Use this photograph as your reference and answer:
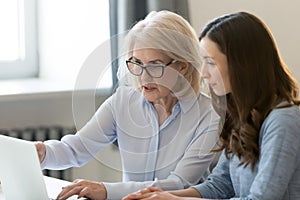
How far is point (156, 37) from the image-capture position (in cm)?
198

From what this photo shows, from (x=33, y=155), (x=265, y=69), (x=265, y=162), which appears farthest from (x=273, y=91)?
(x=33, y=155)

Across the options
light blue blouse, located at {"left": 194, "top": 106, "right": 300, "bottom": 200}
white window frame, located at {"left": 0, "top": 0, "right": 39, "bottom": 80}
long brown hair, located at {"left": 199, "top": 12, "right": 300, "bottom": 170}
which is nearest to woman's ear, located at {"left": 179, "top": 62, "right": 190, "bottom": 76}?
long brown hair, located at {"left": 199, "top": 12, "right": 300, "bottom": 170}

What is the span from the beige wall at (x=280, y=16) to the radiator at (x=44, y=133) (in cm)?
89

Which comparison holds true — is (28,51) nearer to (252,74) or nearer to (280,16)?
(280,16)

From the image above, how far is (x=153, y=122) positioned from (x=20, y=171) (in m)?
0.57

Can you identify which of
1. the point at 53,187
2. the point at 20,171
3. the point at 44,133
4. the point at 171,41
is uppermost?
the point at 171,41

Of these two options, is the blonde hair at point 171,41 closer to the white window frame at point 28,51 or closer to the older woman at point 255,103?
the older woman at point 255,103

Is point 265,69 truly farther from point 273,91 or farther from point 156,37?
point 156,37

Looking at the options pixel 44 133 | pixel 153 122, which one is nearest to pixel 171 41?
pixel 153 122

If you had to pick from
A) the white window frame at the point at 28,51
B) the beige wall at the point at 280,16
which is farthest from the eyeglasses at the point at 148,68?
the white window frame at the point at 28,51

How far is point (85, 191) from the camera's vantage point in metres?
1.83

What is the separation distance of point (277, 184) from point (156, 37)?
2.03 feet

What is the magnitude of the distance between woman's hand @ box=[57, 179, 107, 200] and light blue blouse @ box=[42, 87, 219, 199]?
0.06 metres

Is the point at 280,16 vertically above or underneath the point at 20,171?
above
